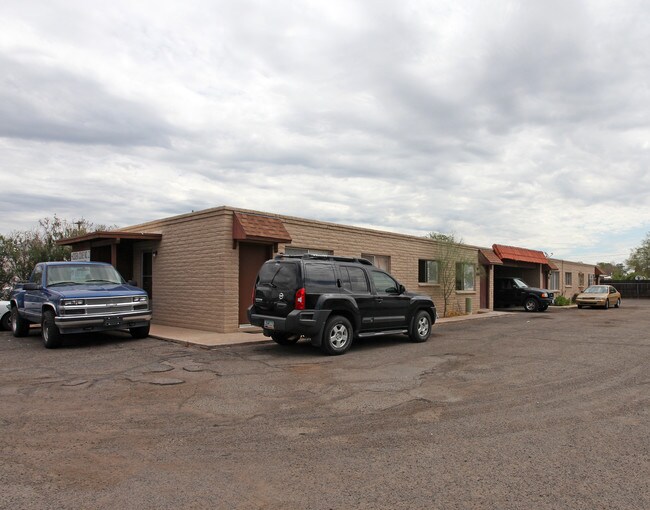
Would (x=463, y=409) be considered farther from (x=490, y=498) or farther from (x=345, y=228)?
(x=345, y=228)

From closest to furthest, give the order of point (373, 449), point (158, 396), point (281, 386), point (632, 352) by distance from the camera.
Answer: point (373, 449)
point (158, 396)
point (281, 386)
point (632, 352)

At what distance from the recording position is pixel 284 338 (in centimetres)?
1179

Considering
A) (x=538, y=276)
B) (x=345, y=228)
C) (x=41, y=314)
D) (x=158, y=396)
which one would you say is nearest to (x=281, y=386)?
(x=158, y=396)

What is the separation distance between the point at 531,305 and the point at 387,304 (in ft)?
60.4

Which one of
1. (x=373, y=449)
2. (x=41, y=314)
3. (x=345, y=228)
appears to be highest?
(x=345, y=228)

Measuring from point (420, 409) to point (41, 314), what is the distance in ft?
30.2

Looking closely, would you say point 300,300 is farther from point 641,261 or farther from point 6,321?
point 641,261

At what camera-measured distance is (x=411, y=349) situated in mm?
11625

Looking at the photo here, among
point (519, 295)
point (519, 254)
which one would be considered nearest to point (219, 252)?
point (519, 295)

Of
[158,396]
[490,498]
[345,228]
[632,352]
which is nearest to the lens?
[490,498]

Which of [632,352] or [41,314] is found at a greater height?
[41,314]

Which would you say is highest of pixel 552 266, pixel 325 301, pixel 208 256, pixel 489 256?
pixel 489 256

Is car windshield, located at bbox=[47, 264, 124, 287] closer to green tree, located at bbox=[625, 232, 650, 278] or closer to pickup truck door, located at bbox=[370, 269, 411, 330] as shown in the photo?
pickup truck door, located at bbox=[370, 269, 411, 330]

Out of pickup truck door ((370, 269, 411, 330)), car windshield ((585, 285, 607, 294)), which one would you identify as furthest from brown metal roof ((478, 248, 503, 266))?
pickup truck door ((370, 269, 411, 330))
